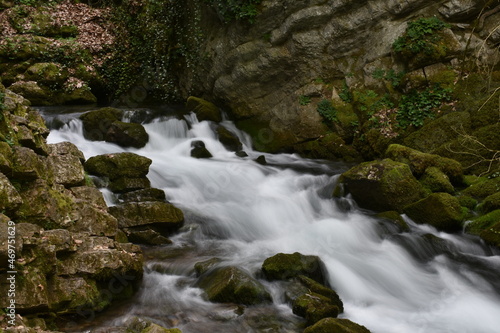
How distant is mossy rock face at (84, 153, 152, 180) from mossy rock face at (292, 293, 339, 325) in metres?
4.45

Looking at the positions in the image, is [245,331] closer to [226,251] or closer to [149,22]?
[226,251]

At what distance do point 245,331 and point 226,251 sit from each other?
225cm

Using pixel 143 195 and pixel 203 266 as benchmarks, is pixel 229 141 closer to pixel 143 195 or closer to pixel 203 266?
pixel 143 195

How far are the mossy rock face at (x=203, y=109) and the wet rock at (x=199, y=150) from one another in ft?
6.28

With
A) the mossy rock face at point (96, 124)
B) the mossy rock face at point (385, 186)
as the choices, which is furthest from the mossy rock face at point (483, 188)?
the mossy rock face at point (96, 124)

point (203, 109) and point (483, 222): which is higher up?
point (203, 109)

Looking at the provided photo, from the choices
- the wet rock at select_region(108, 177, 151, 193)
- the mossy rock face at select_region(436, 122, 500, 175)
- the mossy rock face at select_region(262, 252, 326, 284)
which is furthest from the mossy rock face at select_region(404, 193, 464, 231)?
the wet rock at select_region(108, 177, 151, 193)

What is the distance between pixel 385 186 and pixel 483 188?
1922mm

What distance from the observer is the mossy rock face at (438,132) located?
32.0 feet

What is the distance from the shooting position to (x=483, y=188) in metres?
7.90

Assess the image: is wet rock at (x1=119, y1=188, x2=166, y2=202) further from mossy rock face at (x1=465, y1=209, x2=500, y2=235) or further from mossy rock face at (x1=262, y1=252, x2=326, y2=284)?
mossy rock face at (x1=465, y1=209, x2=500, y2=235)

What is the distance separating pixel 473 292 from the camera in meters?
5.71

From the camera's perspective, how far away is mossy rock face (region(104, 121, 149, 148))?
34.9ft

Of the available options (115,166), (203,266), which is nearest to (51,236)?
(203,266)
